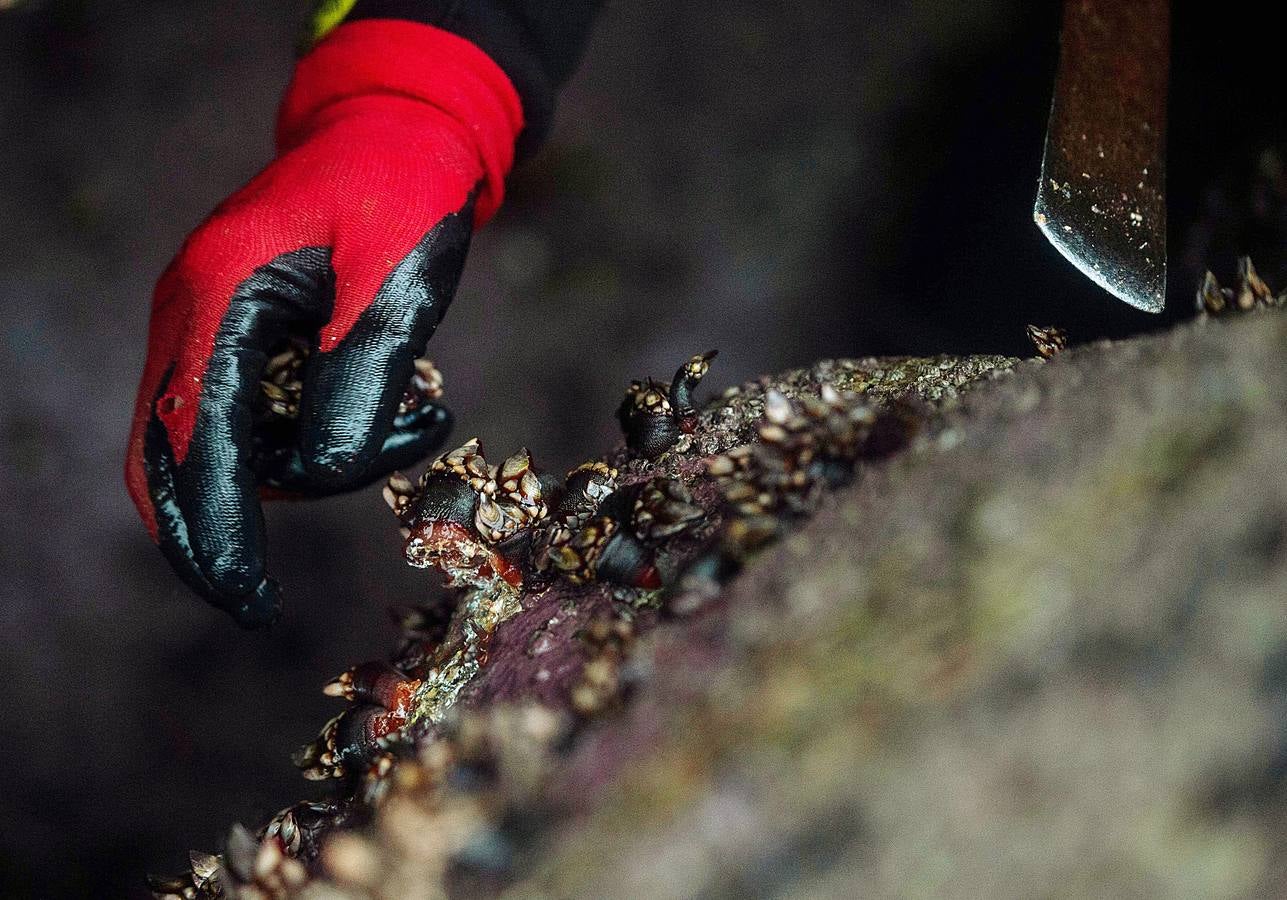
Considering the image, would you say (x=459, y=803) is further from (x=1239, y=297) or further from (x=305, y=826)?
(x=1239, y=297)

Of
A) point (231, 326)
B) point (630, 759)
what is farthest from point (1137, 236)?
point (231, 326)

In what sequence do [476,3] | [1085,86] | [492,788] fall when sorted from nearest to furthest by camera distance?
1. [492,788]
2. [1085,86]
3. [476,3]

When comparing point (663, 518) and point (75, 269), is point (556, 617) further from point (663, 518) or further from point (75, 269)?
point (75, 269)

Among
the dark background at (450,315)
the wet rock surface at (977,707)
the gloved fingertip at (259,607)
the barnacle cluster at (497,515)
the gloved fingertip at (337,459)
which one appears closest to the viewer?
the wet rock surface at (977,707)

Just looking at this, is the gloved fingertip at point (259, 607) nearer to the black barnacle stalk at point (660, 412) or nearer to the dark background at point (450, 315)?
the black barnacle stalk at point (660, 412)

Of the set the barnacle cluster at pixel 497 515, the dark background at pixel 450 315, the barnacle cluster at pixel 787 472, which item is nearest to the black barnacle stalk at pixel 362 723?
the barnacle cluster at pixel 497 515

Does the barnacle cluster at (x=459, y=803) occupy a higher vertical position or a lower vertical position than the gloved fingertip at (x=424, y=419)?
higher

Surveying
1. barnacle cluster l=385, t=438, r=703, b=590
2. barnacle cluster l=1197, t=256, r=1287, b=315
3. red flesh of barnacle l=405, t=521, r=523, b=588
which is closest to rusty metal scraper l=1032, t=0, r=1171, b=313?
barnacle cluster l=1197, t=256, r=1287, b=315

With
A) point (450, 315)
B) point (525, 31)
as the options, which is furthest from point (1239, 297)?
point (450, 315)

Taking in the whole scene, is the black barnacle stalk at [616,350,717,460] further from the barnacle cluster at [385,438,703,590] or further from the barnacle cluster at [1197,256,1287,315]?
the barnacle cluster at [1197,256,1287,315]
